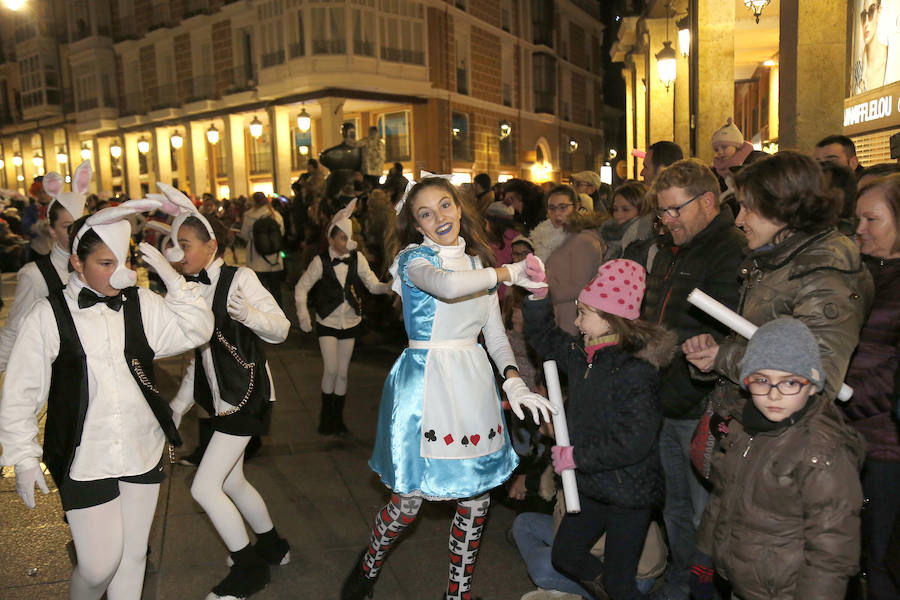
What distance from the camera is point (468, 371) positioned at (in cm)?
342

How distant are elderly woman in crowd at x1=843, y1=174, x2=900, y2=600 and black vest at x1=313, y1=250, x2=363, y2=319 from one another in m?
4.22

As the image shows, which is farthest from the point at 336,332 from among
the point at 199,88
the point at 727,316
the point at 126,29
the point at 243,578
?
the point at 126,29

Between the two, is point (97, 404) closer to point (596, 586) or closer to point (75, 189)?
point (75, 189)

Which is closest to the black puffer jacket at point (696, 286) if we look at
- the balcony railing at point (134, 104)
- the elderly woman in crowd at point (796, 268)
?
the elderly woman in crowd at point (796, 268)

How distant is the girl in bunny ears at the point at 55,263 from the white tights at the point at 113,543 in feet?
5.23

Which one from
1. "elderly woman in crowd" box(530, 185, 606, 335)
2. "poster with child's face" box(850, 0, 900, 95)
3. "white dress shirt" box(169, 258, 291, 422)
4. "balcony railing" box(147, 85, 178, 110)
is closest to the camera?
"white dress shirt" box(169, 258, 291, 422)

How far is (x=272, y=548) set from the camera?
416cm

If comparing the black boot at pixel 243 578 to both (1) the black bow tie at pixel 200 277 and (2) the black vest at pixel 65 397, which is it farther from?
(1) the black bow tie at pixel 200 277

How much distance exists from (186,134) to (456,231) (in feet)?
116

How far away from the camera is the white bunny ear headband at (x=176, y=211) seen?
397 centimetres

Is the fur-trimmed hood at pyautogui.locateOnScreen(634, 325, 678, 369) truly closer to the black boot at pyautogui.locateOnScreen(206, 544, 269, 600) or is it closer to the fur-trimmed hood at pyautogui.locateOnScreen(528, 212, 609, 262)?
the fur-trimmed hood at pyautogui.locateOnScreen(528, 212, 609, 262)

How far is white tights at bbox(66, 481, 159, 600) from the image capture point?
300cm

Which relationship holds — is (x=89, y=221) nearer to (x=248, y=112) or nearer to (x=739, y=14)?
(x=739, y=14)

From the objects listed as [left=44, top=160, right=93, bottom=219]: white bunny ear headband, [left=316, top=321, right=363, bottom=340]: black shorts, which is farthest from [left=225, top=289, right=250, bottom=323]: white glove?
[left=316, top=321, right=363, bottom=340]: black shorts
